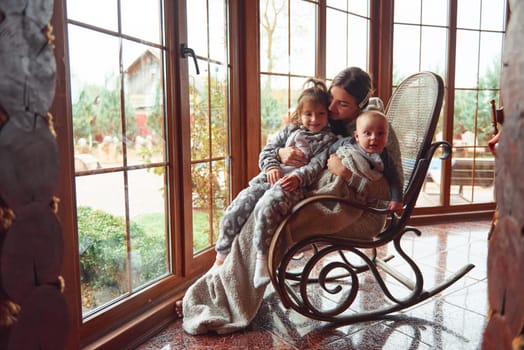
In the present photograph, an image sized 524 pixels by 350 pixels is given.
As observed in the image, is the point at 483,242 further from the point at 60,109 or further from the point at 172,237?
the point at 60,109

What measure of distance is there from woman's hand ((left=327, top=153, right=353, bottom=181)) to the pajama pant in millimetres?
173

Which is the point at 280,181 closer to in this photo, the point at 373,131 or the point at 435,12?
the point at 373,131

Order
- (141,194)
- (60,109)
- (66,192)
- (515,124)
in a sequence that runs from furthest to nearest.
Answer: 1. (141,194)
2. (66,192)
3. (60,109)
4. (515,124)

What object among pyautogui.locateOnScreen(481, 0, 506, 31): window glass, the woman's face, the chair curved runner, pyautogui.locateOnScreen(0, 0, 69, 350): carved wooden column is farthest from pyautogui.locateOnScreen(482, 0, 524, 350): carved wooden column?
pyautogui.locateOnScreen(481, 0, 506, 31): window glass

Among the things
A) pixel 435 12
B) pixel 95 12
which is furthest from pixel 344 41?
pixel 95 12

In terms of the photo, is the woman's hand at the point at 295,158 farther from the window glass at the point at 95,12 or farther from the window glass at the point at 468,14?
the window glass at the point at 468,14

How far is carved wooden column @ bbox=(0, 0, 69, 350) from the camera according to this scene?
810 millimetres

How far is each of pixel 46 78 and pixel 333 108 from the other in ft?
4.33

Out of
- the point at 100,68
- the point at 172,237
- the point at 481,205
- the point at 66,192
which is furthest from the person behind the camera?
the point at 481,205

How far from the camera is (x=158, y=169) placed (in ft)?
6.54

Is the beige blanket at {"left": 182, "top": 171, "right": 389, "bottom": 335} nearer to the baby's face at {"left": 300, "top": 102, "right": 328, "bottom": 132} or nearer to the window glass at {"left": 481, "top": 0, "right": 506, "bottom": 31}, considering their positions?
the baby's face at {"left": 300, "top": 102, "right": 328, "bottom": 132}

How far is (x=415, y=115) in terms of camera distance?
2119 mm

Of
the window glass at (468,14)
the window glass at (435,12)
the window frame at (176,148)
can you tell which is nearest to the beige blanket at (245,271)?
the window frame at (176,148)

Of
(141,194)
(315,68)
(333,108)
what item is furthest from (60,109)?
(315,68)
